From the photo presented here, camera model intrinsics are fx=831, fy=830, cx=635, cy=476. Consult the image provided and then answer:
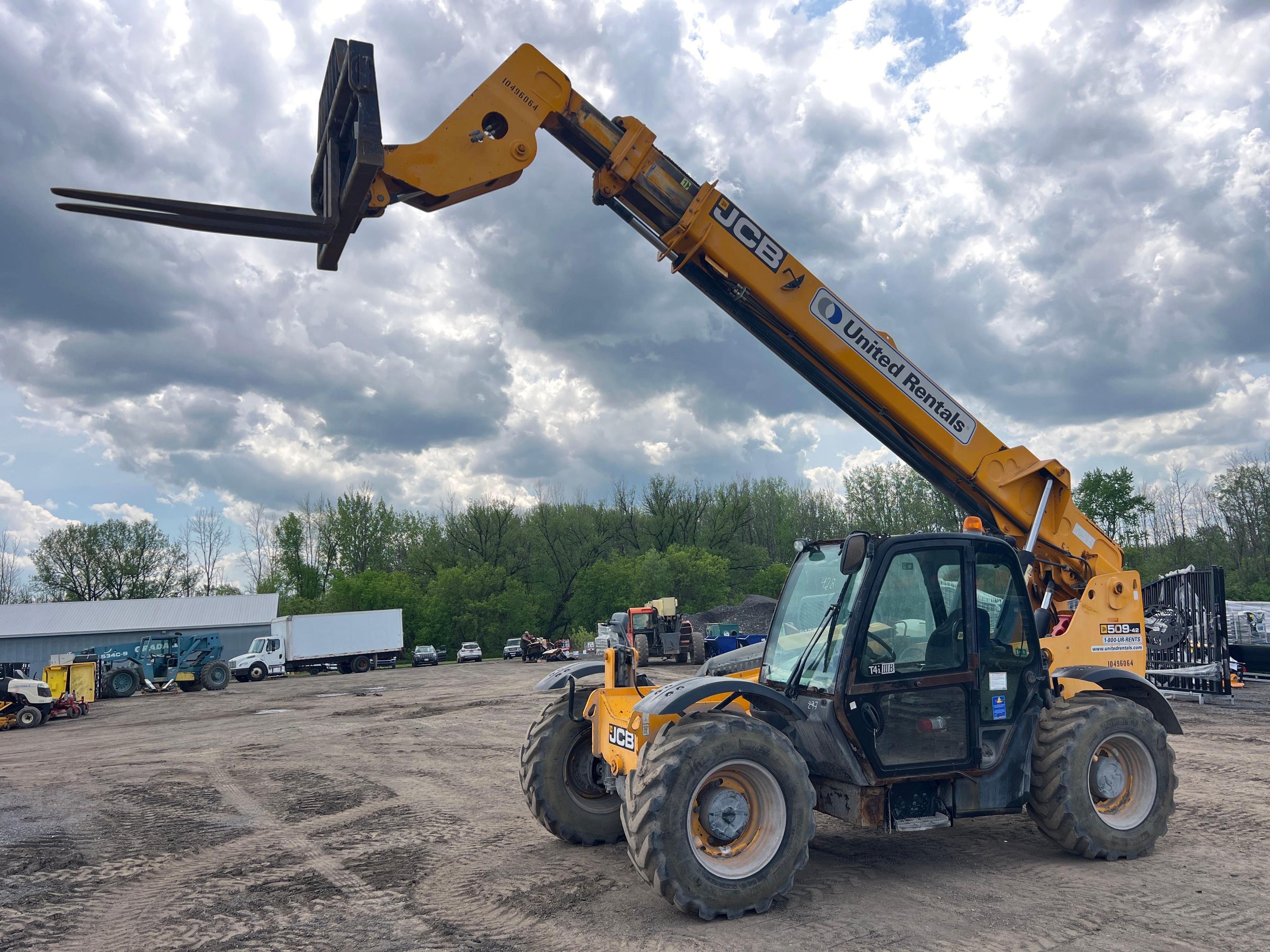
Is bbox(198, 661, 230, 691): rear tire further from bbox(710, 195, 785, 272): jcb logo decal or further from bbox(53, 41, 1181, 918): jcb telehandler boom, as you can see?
bbox(710, 195, 785, 272): jcb logo decal

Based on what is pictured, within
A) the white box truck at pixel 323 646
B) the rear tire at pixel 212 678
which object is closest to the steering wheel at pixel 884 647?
the rear tire at pixel 212 678

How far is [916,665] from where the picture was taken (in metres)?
5.62

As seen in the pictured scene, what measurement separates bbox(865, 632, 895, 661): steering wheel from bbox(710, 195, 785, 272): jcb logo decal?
4.11 meters

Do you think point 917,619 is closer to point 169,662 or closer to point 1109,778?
point 1109,778

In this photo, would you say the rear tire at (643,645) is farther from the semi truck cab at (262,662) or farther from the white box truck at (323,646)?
the semi truck cab at (262,662)

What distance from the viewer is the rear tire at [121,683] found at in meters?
31.7

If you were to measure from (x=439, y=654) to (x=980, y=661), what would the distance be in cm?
5140

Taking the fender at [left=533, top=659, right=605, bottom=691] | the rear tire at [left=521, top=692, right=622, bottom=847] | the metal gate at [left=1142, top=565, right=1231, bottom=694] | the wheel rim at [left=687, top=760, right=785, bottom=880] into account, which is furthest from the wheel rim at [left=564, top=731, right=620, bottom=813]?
the metal gate at [left=1142, top=565, right=1231, bottom=694]

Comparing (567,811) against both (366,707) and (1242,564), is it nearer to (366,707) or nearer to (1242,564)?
(366,707)

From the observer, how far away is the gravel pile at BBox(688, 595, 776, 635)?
141 feet

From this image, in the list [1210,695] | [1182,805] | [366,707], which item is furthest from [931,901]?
[366,707]

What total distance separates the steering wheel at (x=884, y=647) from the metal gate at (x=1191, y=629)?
11.3m

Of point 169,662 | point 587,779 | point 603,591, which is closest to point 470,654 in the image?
point 603,591

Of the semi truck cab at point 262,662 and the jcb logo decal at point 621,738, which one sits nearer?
the jcb logo decal at point 621,738
